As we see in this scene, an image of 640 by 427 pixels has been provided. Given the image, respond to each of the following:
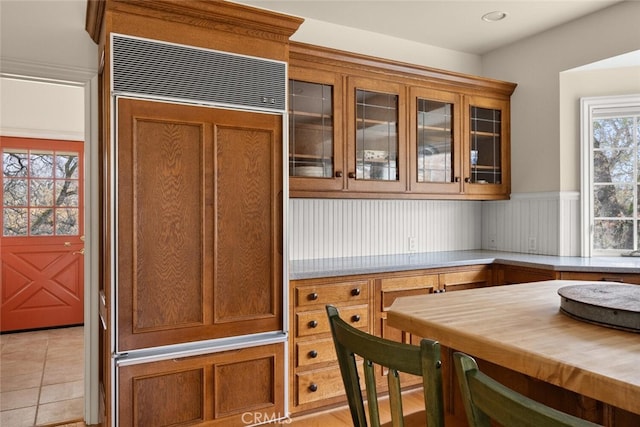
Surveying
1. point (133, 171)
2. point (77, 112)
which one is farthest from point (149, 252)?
point (77, 112)

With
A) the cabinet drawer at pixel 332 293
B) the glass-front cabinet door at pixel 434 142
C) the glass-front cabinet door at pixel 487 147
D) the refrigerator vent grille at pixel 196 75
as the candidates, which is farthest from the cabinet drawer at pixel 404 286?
the refrigerator vent grille at pixel 196 75

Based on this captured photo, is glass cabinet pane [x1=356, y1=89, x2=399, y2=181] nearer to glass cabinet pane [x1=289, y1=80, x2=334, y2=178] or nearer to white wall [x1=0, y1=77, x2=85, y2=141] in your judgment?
glass cabinet pane [x1=289, y1=80, x2=334, y2=178]

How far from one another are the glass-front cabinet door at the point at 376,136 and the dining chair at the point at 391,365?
2024 mm

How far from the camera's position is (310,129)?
2.93m

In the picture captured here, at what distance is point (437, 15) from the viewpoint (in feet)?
10.6

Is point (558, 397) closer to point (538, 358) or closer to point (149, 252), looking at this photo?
point (538, 358)

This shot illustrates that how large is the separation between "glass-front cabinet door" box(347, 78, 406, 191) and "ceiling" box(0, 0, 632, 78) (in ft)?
1.71

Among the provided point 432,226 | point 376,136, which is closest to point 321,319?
point 376,136

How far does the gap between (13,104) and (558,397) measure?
527cm

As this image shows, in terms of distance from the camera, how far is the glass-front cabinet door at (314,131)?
2857 millimetres

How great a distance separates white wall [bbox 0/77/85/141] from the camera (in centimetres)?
452

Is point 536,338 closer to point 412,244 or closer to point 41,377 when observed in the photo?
point 412,244

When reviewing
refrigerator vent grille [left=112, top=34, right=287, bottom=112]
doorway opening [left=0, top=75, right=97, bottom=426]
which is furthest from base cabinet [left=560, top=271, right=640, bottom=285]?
doorway opening [left=0, top=75, right=97, bottom=426]

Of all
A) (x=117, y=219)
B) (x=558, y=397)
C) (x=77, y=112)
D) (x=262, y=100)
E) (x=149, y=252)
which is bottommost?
(x=558, y=397)
